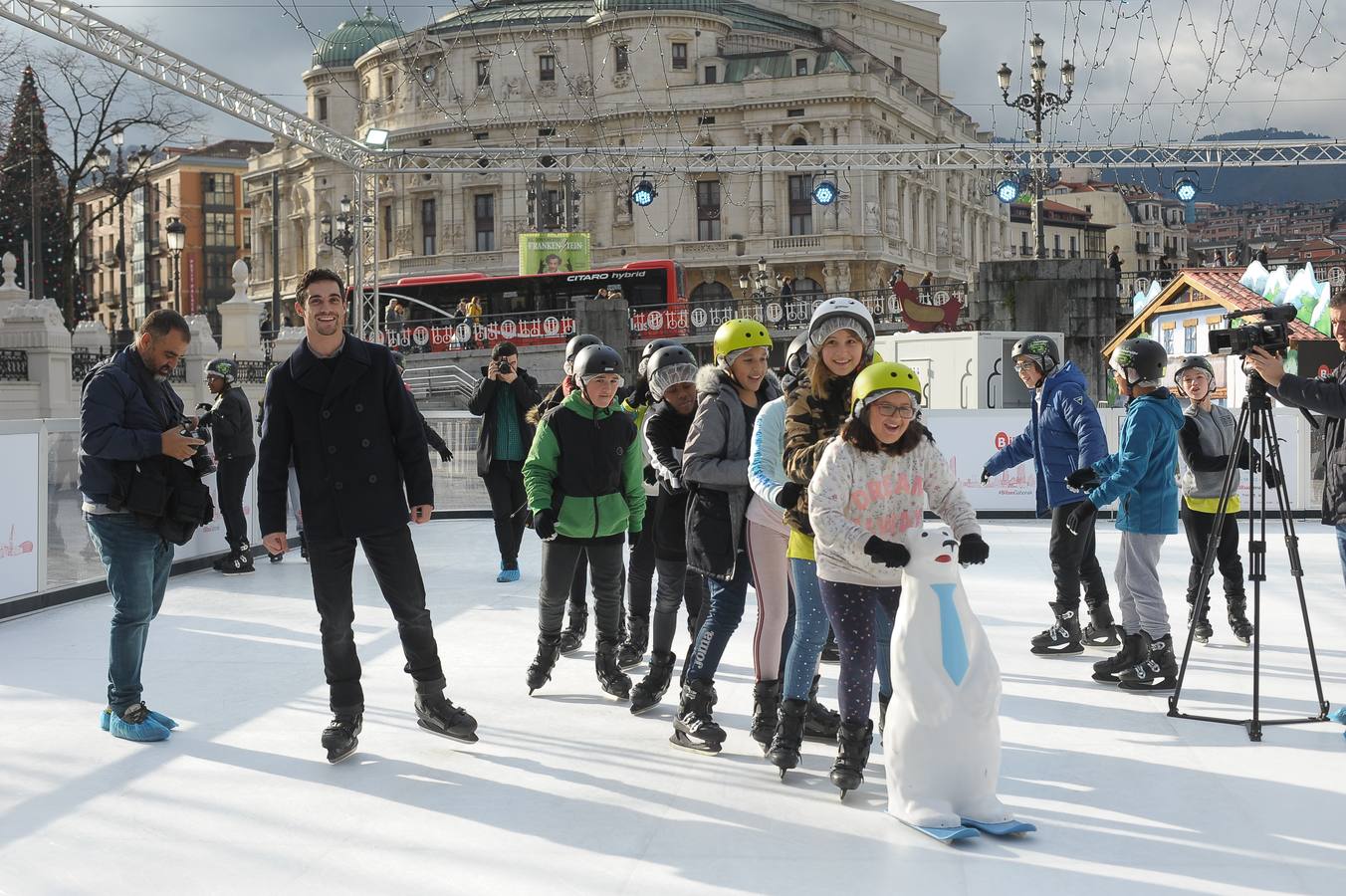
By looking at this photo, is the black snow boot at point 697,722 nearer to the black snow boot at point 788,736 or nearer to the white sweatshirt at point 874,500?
the black snow boot at point 788,736

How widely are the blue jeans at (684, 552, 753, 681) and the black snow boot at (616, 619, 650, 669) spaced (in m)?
1.62

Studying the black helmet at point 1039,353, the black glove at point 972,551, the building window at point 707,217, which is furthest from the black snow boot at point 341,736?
the building window at point 707,217

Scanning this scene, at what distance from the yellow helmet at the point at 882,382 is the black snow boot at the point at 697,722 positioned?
150 centimetres

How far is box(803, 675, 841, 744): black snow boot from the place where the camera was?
528 centimetres

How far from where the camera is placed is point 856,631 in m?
4.42

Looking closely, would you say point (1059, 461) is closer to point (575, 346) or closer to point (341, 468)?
point (575, 346)

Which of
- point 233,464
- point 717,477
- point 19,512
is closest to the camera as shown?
point 717,477

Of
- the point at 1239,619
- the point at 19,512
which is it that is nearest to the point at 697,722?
the point at 1239,619

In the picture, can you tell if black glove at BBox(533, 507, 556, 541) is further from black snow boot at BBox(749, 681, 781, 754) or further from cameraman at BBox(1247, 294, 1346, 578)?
cameraman at BBox(1247, 294, 1346, 578)

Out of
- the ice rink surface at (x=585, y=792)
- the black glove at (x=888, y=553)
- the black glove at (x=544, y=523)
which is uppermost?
the black glove at (x=888, y=553)

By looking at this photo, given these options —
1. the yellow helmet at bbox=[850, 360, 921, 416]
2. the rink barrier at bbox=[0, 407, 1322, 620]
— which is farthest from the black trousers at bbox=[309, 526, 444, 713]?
the rink barrier at bbox=[0, 407, 1322, 620]

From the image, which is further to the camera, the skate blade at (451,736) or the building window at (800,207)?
the building window at (800,207)

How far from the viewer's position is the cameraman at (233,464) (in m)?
10.2

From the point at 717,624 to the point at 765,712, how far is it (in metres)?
0.37
